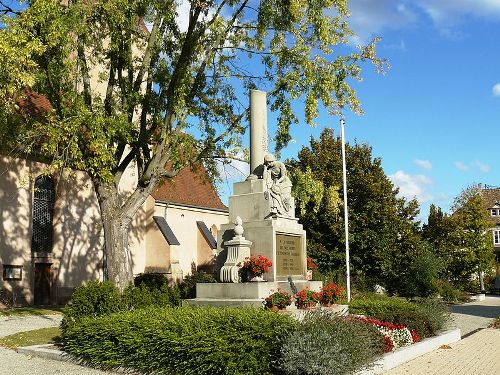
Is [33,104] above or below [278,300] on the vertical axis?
above

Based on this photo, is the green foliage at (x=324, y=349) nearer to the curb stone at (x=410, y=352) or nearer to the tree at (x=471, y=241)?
the curb stone at (x=410, y=352)

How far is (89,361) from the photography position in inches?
419

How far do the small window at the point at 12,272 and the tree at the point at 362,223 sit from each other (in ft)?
51.9

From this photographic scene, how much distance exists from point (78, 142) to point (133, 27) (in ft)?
12.4

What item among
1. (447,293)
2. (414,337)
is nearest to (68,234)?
(414,337)

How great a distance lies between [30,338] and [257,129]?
8.05 metres

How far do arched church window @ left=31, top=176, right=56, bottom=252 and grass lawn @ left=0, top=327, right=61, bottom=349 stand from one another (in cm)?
1155

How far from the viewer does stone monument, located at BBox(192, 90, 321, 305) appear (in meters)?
12.6

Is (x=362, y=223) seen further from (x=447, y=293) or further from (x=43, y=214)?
(x=43, y=214)

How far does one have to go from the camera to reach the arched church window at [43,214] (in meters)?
25.8

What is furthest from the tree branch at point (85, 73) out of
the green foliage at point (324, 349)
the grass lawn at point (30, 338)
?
the green foliage at point (324, 349)

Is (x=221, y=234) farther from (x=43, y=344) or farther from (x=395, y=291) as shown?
(x=395, y=291)

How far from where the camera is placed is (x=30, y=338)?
45.3 feet

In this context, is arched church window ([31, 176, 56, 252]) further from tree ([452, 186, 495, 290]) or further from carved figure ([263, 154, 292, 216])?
tree ([452, 186, 495, 290])
